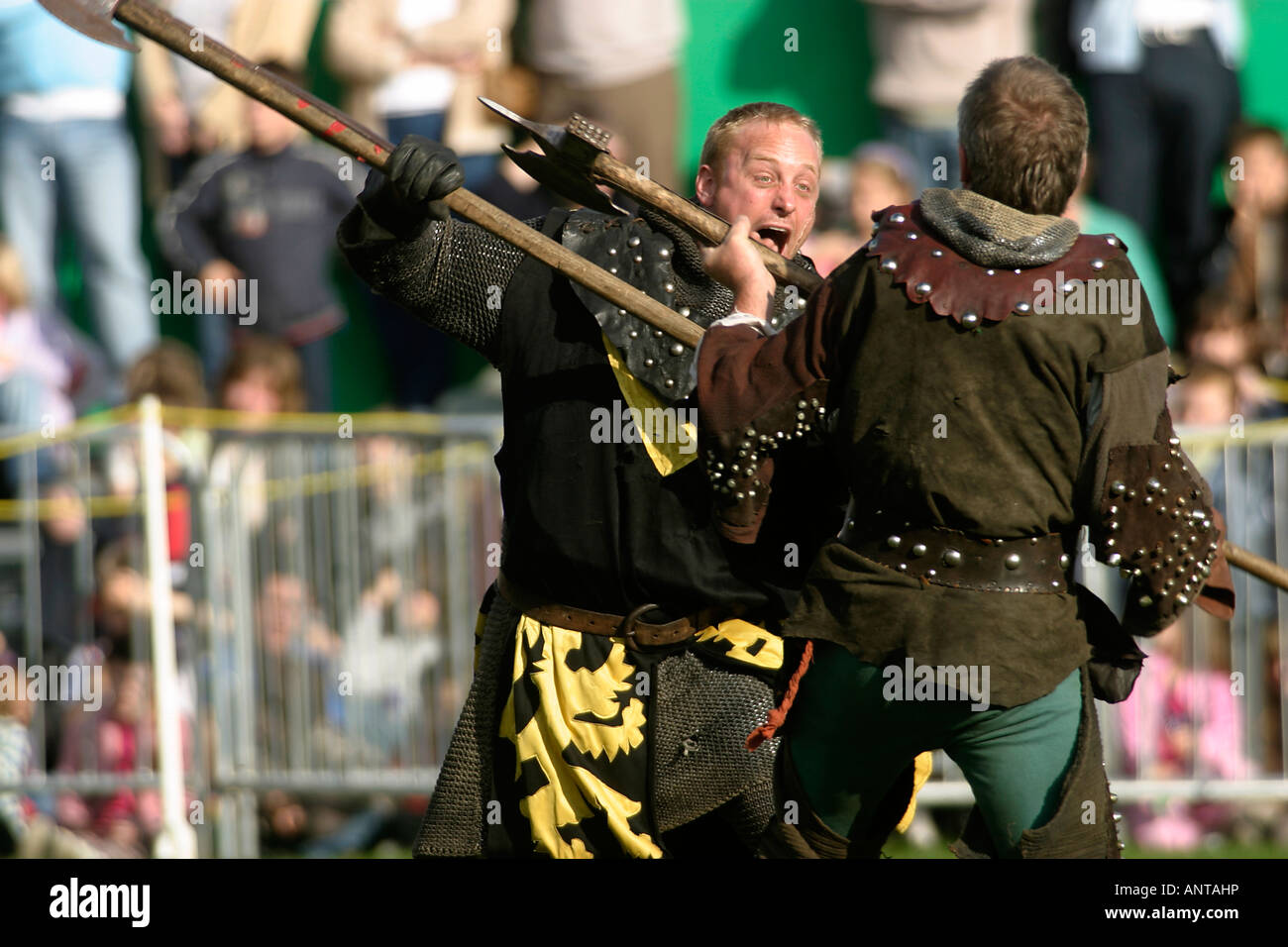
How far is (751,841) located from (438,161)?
4.96ft

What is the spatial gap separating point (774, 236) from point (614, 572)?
77cm

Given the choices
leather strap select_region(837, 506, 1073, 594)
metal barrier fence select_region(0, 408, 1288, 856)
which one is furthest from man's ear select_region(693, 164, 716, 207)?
metal barrier fence select_region(0, 408, 1288, 856)

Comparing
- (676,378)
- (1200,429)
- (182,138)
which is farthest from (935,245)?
(182,138)

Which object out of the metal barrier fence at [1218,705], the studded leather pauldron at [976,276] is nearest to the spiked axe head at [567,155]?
the studded leather pauldron at [976,276]

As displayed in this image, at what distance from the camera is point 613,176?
3.95 m

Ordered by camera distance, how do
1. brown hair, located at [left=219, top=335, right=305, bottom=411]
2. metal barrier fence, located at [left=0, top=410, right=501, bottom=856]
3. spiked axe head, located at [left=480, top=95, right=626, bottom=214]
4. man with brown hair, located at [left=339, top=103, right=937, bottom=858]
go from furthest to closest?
brown hair, located at [left=219, top=335, right=305, bottom=411], metal barrier fence, located at [left=0, top=410, right=501, bottom=856], man with brown hair, located at [left=339, top=103, right=937, bottom=858], spiked axe head, located at [left=480, top=95, right=626, bottom=214]

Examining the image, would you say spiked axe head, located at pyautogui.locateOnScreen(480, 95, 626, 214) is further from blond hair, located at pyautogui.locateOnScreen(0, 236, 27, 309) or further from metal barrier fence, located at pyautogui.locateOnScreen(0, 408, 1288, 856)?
blond hair, located at pyautogui.locateOnScreen(0, 236, 27, 309)

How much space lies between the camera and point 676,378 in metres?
3.98

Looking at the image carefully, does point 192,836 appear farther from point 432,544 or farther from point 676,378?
point 676,378

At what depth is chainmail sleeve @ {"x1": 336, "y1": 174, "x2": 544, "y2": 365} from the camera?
396 centimetres

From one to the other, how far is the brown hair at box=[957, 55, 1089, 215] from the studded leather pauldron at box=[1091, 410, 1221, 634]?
1.43 ft

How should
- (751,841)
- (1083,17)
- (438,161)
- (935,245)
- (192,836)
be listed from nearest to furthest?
(935,245) → (438,161) → (751,841) → (192,836) → (1083,17)

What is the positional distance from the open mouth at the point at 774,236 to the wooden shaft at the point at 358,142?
358 millimetres

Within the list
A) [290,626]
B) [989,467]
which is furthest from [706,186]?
[290,626]
